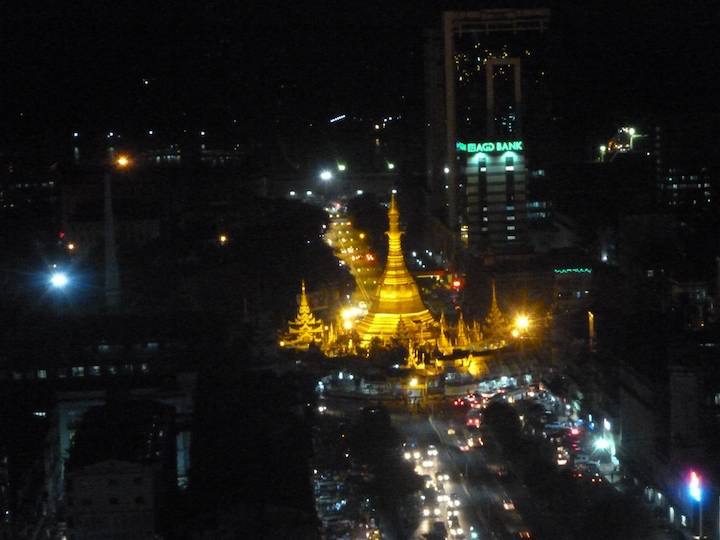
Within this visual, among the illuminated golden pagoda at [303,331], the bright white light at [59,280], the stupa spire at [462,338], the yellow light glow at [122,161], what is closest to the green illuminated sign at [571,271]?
the stupa spire at [462,338]

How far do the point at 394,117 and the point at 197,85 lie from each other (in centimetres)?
341

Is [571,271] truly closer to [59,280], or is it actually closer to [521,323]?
[521,323]

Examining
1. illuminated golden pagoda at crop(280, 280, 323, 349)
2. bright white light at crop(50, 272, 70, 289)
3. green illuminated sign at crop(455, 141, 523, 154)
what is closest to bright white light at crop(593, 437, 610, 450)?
illuminated golden pagoda at crop(280, 280, 323, 349)

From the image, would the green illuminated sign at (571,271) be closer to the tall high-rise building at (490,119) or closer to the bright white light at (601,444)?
the tall high-rise building at (490,119)

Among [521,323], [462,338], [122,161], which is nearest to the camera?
[462,338]

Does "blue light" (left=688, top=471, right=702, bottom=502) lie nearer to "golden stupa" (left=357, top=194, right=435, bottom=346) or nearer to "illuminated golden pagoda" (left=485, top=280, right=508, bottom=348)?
"illuminated golden pagoda" (left=485, top=280, right=508, bottom=348)

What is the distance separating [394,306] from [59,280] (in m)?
3.21

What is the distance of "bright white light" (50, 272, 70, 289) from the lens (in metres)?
13.8

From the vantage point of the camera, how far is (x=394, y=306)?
12.1 meters

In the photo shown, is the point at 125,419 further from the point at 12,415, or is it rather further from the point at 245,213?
the point at 245,213

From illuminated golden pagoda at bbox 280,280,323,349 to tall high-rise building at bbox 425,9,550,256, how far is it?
10.9 feet

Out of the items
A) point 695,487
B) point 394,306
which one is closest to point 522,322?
point 394,306

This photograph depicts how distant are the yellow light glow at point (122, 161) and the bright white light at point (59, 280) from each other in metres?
4.54

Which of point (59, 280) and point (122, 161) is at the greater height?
point (122, 161)
